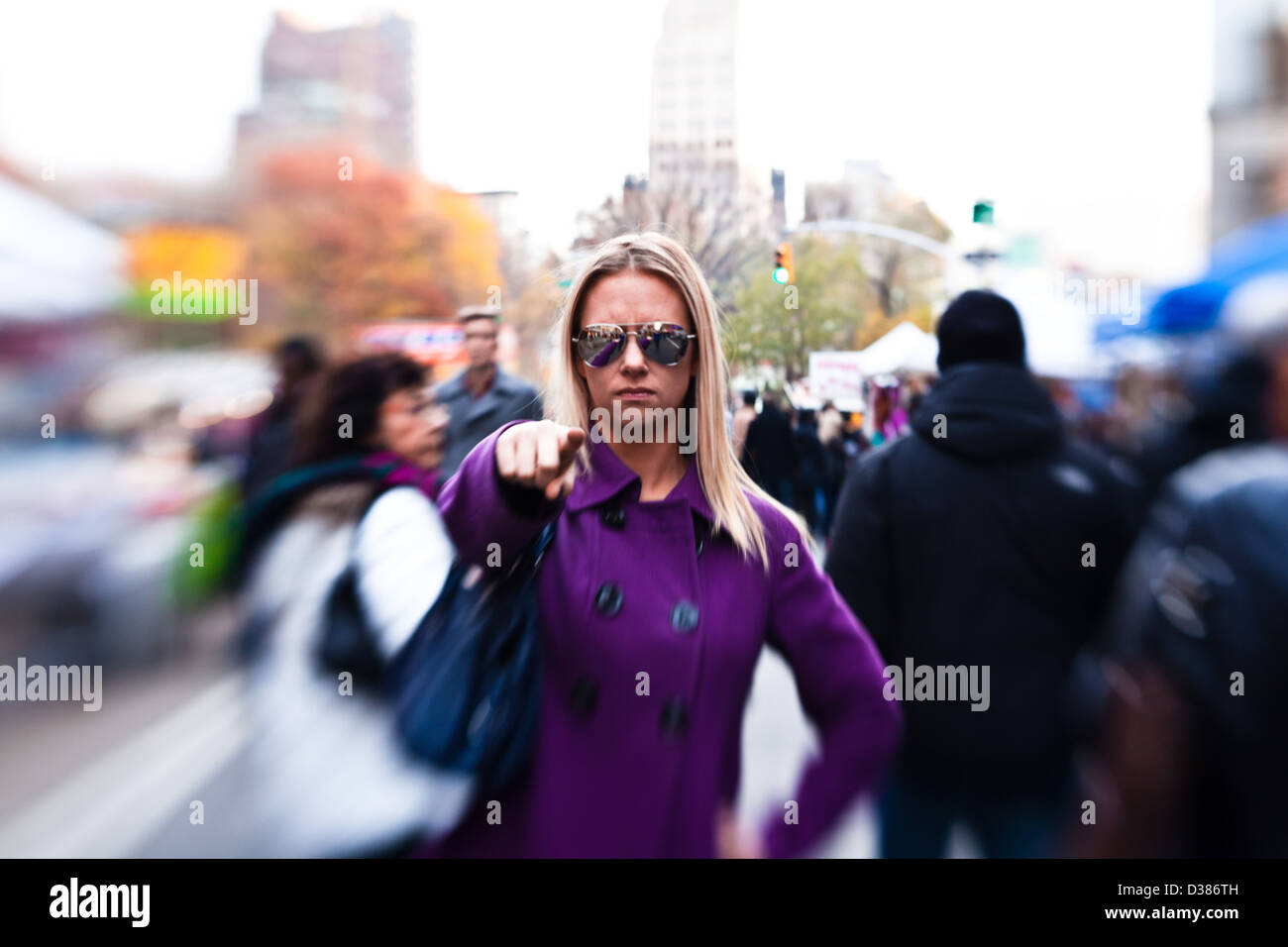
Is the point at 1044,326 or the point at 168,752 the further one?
the point at 168,752

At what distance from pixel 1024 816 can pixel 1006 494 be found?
2.33ft

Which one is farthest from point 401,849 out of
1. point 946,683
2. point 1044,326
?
point 1044,326

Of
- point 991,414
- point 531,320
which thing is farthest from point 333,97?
point 991,414

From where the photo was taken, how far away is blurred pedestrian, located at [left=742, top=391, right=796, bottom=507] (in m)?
4.92

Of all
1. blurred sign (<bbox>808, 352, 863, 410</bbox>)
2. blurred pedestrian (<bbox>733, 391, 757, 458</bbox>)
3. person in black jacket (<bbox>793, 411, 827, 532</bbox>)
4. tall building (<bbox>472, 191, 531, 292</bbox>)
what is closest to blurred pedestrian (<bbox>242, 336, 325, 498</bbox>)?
blurred pedestrian (<bbox>733, 391, 757, 458</bbox>)

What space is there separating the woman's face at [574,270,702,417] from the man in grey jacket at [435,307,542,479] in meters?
2.53

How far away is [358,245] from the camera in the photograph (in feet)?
64.5

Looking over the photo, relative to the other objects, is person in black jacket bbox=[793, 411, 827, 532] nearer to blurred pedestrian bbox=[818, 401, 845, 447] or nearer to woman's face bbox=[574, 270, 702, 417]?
blurred pedestrian bbox=[818, 401, 845, 447]

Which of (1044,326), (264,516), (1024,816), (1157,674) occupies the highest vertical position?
(1044,326)

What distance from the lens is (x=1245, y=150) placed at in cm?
259

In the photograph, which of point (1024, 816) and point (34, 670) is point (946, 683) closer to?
point (1024, 816)

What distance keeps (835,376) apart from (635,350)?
161 inches

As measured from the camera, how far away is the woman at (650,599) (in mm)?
1518

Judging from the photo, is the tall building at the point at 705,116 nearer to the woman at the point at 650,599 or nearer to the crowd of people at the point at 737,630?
the crowd of people at the point at 737,630
